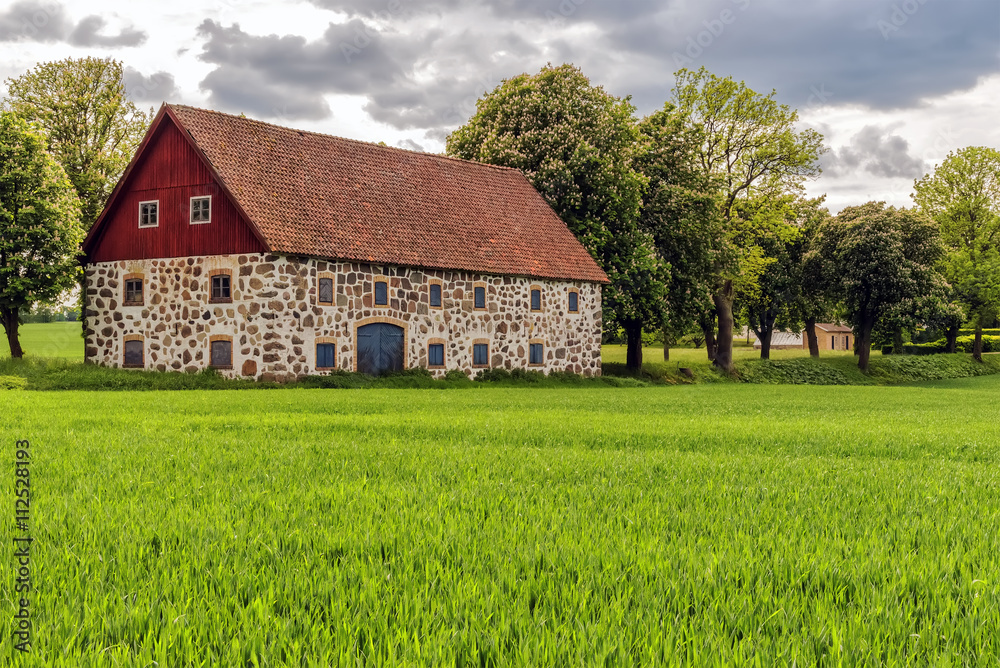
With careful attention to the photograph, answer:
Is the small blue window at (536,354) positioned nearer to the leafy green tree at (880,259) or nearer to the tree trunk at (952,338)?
the leafy green tree at (880,259)

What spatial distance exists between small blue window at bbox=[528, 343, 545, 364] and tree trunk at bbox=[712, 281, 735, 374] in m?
16.6

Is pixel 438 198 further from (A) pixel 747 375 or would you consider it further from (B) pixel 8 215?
(A) pixel 747 375

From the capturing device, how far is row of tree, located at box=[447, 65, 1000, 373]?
42.4m

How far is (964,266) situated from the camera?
59500 millimetres

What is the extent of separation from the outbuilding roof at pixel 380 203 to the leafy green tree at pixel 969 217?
35100 mm

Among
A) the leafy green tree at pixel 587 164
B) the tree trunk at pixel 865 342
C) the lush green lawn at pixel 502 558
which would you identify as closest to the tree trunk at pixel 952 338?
the tree trunk at pixel 865 342

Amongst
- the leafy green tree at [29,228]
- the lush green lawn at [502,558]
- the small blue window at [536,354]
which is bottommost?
the lush green lawn at [502,558]

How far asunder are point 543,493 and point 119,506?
3357 mm

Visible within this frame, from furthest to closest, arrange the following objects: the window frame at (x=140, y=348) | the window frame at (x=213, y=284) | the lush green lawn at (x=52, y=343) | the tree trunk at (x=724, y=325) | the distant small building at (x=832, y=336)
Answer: the distant small building at (x=832, y=336) < the lush green lawn at (x=52, y=343) < the tree trunk at (x=724, y=325) < the window frame at (x=140, y=348) < the window frame at (x=213, y=284)

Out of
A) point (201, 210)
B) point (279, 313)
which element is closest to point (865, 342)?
point (279, 313)

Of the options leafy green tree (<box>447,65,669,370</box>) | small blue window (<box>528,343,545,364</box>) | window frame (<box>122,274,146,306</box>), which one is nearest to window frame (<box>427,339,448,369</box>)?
small blue window (<box>528,343,545,364</box>)

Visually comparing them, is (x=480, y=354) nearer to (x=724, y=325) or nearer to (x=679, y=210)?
(x=679, y=210)

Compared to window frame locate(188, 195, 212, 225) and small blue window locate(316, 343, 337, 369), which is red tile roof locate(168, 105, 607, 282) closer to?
window frame locate(188, 195, 212, 225)

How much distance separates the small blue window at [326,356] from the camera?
3078 cm
